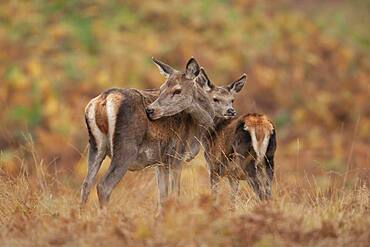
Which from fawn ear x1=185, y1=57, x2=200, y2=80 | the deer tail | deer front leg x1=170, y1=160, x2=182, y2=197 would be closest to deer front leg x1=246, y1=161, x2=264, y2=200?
the deer tail

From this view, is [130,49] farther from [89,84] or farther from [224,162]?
[224,162]

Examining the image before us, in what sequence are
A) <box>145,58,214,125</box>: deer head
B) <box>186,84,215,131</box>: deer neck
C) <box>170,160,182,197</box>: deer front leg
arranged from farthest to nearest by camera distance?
<box>186,84,215,131</box>: deer neck, <box>145,58,214,125</box>: deer head, <box>170,160,182,197</box>: deer front leg

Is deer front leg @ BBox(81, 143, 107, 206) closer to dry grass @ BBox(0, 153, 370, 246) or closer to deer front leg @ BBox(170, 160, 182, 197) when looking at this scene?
dry grass @ BBox(0, 153, 370, 246)

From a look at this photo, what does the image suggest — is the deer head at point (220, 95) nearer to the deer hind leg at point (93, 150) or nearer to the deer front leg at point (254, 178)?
the deer front leg at point (254, 178)

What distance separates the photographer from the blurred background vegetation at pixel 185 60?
62.9 feet

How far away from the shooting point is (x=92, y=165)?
936cm

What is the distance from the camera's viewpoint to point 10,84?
19.7 metres

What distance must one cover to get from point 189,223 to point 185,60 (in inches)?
557

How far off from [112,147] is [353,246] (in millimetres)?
2866

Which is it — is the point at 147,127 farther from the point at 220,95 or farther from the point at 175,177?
the point at 220,95

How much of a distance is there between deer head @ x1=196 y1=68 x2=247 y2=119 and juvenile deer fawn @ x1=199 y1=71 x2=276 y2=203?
0.80 metres

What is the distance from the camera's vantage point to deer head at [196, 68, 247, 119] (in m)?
11.5

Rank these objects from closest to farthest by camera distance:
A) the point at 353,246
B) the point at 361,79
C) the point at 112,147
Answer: the point at 353,246
the point at 112,147
the point at 361,79

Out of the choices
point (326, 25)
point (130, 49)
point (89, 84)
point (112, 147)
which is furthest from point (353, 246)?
point (326, 25)
